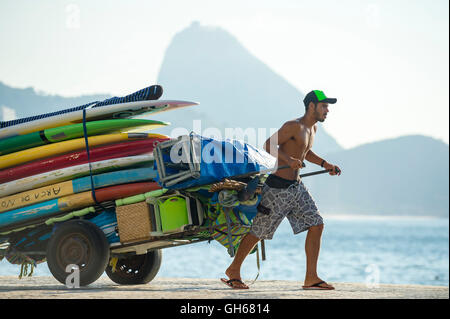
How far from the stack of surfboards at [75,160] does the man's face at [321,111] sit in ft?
5.43

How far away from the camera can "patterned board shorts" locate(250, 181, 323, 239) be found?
7.32m

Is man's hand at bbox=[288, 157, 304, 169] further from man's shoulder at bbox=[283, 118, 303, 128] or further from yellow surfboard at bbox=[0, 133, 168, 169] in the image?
yellow surfboard at bbox=[0, 133, 168, 169]

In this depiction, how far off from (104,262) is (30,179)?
59.1 inches

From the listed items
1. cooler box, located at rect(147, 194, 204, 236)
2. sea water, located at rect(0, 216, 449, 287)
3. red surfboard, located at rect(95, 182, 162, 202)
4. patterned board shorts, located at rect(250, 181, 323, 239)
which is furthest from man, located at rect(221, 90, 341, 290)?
sea water, located at rect(0, 216, 449, 287)

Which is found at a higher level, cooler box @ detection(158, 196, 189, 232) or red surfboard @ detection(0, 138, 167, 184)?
red surfboard @ detection(0, 138, 167, 184)

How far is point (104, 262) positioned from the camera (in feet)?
24.7

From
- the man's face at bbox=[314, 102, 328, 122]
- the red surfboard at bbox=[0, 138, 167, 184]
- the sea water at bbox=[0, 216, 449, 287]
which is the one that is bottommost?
the sea water at bbox=[0, 216, 449, 287]

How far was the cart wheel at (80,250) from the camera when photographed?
24.7 ft

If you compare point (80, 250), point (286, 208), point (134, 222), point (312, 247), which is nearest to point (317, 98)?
point (286, 208)

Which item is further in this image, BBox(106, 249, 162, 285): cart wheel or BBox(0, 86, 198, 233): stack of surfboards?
BBox(106, 249, 162, 285): cart wheel

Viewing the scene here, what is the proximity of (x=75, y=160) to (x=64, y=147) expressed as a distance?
214mm

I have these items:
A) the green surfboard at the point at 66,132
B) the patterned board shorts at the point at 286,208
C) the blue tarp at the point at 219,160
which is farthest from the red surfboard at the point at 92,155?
the patterned board shorts at the point at 286,208

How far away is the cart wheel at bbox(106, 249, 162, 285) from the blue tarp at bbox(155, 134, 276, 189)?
1.80 metres
